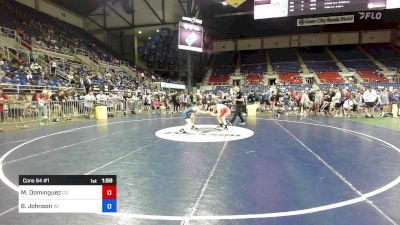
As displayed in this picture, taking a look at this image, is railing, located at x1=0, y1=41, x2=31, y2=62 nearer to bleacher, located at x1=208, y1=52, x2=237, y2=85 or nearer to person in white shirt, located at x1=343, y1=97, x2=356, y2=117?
person in white shirt, located at x1=343, y1=97, x2=356, y2=117

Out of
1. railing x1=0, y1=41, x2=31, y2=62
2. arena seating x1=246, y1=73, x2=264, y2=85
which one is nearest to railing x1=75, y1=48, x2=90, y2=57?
railing x1=0, y1=41, x2=31, y2=62

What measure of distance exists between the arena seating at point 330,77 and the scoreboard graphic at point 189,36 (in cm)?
2044

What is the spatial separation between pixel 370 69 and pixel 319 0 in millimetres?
26134

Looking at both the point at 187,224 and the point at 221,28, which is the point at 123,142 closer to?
the point at 187,224

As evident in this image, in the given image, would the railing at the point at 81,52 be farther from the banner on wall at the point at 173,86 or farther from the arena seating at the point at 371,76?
the arena seating at the point at 371,76

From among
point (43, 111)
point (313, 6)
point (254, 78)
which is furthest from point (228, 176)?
point (254, 78)

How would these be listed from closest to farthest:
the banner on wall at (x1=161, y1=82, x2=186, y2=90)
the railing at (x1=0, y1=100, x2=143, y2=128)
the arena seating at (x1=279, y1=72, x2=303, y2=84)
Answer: the railing at (x1=0, y1=100, x2=143, y2=128)
the banner on wall at (x1=161, y1=82, x2=186, y2=90)
the arena seating at (x1=279, y1=72, x2=303, y2=84)

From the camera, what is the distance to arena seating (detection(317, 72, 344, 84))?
37.2 m

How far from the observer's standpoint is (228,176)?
484 cm

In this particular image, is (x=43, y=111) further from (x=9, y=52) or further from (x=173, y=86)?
(x=173, y=86)

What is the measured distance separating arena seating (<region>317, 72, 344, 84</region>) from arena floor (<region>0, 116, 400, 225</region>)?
1226 inches

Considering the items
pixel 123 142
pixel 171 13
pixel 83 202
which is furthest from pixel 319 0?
pixel 171 13

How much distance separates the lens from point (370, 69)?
127ft
